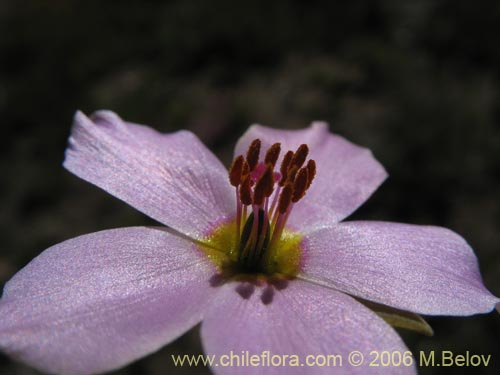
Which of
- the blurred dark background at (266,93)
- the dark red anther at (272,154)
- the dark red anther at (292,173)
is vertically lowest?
the blurred dark background at (266,93)

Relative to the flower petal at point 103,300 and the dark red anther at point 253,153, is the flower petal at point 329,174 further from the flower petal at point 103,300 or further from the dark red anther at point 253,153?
the flower petal at point 103,300

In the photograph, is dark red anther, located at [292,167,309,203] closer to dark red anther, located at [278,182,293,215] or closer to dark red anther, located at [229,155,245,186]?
dark red anther, located at [278,182,293,215]

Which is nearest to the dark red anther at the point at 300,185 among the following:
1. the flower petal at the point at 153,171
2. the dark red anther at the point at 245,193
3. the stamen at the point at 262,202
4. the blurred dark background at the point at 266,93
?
the stamen at the point at 262,202

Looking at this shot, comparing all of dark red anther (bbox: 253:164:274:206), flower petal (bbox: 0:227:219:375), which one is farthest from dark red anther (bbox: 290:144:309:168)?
flower petal (bbox: 0:227:219:375)

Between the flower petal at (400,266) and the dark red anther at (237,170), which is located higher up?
the dark red anther at (237,170)

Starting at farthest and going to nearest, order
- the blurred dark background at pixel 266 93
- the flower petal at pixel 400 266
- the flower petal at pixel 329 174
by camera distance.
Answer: the blurred dark background at pixel 266 93, the flower petal at pixel 329 174, the flower petal at pixel 400 266

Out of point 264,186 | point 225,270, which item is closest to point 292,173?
point 264,186
